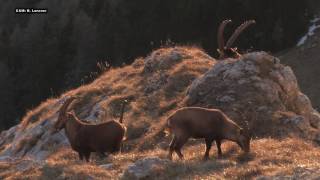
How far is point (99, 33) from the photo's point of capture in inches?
2886

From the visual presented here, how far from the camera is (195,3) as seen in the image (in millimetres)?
61906

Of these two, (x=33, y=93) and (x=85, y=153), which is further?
(x=33, y=93)

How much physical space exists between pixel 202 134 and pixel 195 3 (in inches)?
1821

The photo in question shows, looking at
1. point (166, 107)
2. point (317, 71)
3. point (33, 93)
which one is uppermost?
point (166, 107)

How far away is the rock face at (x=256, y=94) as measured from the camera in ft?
67.2

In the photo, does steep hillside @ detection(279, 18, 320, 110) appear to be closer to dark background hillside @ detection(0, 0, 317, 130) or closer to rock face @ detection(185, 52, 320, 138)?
dark background hillside @ detection(0, 0, 317, 130)

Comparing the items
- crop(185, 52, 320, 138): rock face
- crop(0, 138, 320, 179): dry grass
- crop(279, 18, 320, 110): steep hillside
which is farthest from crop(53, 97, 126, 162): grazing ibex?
crop(279, 18, 320, 110): steep hillside

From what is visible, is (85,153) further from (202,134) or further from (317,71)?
(317,71)

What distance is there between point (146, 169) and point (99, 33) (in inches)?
2324

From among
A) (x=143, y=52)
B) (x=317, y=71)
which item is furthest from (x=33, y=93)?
(x=317, y=71)

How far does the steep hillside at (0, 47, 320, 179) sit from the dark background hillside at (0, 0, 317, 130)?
27568 mm

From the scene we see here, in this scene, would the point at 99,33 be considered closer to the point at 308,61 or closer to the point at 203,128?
the point at 308,61

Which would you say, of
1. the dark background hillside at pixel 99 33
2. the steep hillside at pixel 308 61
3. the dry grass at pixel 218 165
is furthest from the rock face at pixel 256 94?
the dark background hillside at pixel 99 33

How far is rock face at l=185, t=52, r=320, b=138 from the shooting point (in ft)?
67.2
